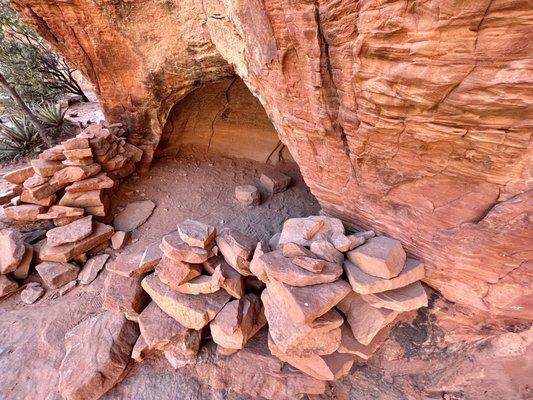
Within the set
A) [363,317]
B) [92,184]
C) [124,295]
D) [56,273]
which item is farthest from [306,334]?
[92,184]

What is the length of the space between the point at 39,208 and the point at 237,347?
10.0 feet

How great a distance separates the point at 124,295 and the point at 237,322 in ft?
3.89

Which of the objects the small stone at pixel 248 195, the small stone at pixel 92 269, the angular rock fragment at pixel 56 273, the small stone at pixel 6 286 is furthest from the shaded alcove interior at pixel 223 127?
the small stone at pixel 6 286

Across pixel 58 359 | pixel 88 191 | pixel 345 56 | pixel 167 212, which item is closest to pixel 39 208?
pixel 88 191

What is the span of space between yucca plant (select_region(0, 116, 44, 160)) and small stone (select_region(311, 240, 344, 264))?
7000mm

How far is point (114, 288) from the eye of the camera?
9.39 feet

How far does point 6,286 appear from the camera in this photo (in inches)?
133

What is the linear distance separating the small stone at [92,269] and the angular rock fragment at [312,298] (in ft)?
8.43

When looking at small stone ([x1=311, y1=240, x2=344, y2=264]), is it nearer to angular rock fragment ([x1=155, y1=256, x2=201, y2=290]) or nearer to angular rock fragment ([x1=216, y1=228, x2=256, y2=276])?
angular rock fragment ([x1=216, y1=228, x2=256, y2=276])

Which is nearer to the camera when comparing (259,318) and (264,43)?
(264,43)

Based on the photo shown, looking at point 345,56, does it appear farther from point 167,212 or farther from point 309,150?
point 167,212

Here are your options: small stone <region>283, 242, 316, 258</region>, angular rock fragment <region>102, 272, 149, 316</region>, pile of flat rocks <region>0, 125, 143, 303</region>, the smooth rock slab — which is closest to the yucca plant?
pile of flat rocks <region>0, 125, 143, 303</region>

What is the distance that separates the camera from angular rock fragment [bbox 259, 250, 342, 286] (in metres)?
2.03

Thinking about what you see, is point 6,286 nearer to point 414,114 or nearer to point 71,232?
point 71,232
